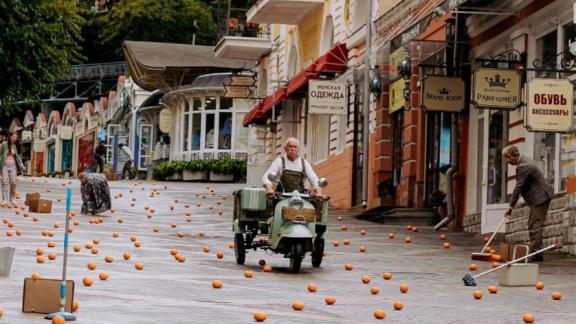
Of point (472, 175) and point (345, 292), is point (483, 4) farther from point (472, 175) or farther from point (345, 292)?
point (345, 292)

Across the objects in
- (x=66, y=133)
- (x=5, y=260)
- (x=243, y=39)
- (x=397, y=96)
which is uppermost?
(x=243, y=39)

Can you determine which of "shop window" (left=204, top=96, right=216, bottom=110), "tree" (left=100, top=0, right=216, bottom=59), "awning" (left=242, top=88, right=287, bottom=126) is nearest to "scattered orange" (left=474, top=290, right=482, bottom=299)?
"awning" (left=242, top=88, right=287, bottom=126)

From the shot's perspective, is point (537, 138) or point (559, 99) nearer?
point (559, 99)

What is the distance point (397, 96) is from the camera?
2777 centimetres

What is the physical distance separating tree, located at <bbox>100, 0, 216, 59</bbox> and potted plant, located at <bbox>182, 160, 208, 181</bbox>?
70.5 ft

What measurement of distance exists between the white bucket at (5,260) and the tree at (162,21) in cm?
6171

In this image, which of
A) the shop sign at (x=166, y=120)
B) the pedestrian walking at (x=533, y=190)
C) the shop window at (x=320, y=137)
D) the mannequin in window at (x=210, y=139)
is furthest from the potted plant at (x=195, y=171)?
the pedestrian walking at (x=533, y=190)

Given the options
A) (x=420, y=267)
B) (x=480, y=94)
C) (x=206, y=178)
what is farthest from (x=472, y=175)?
(x=206, y=178)

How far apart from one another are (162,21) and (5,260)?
64020 mm

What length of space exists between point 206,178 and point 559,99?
3567 centimetres

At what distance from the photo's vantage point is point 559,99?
18.6 m

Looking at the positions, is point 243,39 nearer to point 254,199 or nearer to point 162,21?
point 254,199

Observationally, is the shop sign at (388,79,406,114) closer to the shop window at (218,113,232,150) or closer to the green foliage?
the green foliage

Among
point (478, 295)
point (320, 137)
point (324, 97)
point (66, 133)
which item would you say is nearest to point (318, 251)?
point (478, 295)
